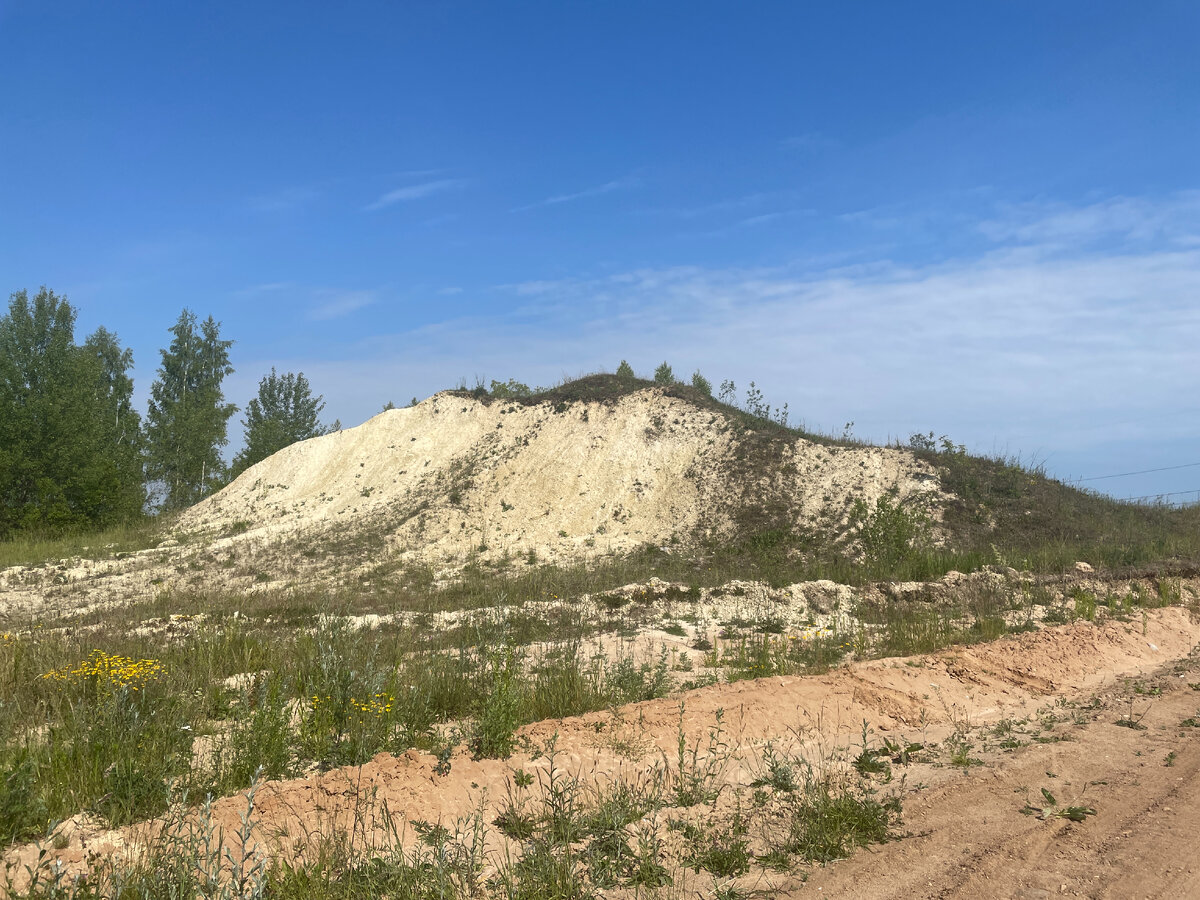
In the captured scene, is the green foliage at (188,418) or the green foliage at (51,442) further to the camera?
the green foliage at (188,418)

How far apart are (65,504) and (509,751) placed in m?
32.2

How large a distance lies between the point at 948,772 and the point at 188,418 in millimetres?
47206

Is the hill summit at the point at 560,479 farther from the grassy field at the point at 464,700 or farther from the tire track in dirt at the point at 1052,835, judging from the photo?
the tire track in dirt at the point at 1052,835

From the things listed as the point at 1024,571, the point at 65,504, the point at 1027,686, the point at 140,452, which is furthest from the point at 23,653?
the point at 140,452

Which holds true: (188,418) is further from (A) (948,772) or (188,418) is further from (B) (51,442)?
(A) (948,772)

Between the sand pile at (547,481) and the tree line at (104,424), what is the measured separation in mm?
5564

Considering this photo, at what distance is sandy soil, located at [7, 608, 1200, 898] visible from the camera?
4.00m

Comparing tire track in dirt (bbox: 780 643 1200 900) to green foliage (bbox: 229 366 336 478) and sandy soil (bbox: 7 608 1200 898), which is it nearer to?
sandy soil (bbox: 7 608 1200 898)

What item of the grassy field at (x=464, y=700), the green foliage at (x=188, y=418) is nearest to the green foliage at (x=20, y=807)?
the grassy field at (x=464, y=700)

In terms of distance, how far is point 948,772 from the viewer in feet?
17.8

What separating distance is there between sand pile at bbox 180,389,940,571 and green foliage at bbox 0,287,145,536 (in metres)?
4.72

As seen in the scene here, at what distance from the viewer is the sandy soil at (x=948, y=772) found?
13.1 feet

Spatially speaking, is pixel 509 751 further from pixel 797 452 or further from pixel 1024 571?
pixel 797 452

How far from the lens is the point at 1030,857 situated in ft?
13.6
